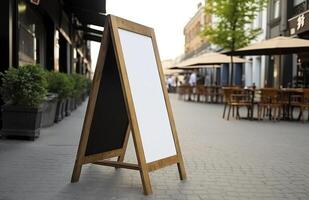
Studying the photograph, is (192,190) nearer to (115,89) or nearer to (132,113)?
(132,113)

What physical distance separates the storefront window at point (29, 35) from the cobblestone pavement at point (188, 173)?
3.52 m

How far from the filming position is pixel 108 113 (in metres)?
5.90

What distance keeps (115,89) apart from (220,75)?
4608 cm

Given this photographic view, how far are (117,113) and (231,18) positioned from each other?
71.0ft

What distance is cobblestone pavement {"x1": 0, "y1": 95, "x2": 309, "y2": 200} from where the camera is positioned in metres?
5.22

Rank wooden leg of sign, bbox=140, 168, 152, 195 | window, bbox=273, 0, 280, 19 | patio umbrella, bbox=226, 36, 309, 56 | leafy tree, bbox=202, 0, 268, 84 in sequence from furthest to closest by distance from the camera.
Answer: window, bbox=273, 0, 280, 19, leafy tree, bbox=202, 0, 268, 84, patio umbrella, bbox=226, 36, 309, 56, wooden leg of sign, bbox=140, 168, 152, 195

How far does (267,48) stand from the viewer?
1521 centimetres

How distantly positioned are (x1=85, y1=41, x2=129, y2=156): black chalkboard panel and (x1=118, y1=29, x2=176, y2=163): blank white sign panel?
25cm

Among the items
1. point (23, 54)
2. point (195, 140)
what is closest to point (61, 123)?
point (23, 54)

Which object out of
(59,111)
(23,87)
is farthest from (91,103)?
(59,111)

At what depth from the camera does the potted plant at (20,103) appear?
Result: 859 cm

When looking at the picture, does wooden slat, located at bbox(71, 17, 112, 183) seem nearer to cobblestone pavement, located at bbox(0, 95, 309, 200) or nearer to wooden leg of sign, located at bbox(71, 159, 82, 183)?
wooden leg of sign, located at bbox(71, 159, 82, 183)

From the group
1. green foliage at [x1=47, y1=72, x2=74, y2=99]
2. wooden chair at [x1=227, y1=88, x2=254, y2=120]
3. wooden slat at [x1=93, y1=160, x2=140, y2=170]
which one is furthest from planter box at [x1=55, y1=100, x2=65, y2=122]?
wooden slat at [x1=93, y1=160, x2=140, y2=170]

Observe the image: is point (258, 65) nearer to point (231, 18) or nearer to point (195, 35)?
point (231, 18)
